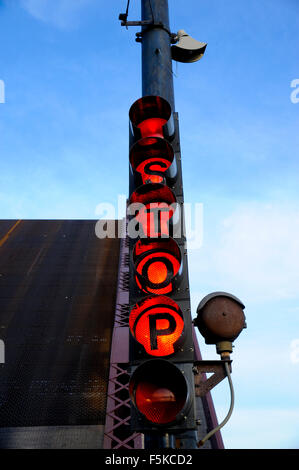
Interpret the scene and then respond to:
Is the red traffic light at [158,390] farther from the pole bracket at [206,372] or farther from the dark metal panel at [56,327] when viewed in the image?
the dark metal panel at [56,327]

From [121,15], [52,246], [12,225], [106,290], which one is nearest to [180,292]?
[121,15]

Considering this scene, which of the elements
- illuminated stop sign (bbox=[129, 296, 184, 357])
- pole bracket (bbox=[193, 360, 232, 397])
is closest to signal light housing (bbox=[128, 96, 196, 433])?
illuminated stop sign (bbox=[129, 296, 184, 357])

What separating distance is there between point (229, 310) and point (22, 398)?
6900 millimetres

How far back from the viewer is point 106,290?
42.3 feet

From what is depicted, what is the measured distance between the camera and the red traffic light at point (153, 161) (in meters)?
2.75

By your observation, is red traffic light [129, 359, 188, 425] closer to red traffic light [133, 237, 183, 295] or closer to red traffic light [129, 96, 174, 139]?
red traffic light [133, 237, 183, 295]

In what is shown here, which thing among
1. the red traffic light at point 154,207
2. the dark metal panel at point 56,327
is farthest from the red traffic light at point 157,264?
the dark metal panel at point 56,327

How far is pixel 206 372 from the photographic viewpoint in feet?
7.68

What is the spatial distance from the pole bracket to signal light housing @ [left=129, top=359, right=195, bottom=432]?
0.62 feet

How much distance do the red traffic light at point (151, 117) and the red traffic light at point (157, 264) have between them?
107 cm

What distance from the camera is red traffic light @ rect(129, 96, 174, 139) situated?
297cm

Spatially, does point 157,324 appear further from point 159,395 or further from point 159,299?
point 159,395

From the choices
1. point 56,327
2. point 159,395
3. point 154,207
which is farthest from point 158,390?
point 56,327
